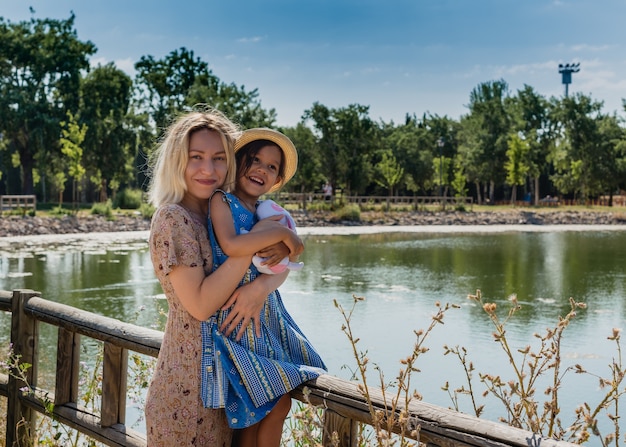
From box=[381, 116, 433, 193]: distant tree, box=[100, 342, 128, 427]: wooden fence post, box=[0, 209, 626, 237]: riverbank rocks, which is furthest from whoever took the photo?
box=[381, 116, 433, 193]: distant tree

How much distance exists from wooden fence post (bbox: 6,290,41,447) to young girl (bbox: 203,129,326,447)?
1376 millimetres

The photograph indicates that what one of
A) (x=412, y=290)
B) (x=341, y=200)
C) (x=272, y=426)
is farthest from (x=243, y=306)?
(x=341, y=200)

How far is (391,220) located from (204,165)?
96.2 ft

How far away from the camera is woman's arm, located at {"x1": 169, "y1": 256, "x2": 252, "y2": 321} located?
1.74 m

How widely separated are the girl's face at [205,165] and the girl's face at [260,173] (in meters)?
0.07

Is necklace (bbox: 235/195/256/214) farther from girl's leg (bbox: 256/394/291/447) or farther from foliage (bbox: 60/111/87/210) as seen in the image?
foliage (bbox: 60/111/87/210)

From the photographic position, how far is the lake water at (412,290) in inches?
276

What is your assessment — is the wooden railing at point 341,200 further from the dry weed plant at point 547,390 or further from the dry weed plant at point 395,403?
the dry weed plant at point 395,403

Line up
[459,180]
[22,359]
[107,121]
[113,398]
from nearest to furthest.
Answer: [113,398], [22,359], [107,121], [459,180]

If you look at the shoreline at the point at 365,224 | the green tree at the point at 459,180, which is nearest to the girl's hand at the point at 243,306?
the shoreline at the point at 365,224

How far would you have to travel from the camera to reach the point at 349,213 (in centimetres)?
3027

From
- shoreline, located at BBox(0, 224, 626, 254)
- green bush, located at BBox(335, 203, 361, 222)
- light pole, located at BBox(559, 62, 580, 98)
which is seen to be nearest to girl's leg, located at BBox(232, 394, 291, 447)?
shoreline, located at BBox(0, 224, 626, 254)

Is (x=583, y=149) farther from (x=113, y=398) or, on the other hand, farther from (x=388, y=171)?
(x=113, y=398)

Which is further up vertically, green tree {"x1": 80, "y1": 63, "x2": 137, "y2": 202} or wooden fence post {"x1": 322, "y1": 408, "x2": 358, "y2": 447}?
Answer: green tree {"x1": 80, "y1": 63, "x2": 137, "y2": 202}
